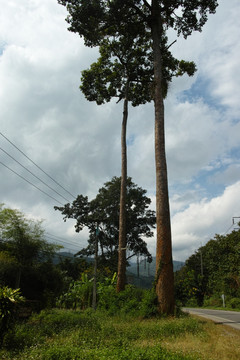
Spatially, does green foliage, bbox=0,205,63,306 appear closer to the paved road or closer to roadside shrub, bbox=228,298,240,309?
the paved road

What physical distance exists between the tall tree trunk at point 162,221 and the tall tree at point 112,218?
22.4 meters

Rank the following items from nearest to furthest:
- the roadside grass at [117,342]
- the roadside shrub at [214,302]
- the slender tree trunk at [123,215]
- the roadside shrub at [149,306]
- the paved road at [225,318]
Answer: the roadside grass at [117,342] → the roadside shrub at [149,306] → the paved road at [225,318] → the slender tree trunk at [123,215] → the roadside shrub at [214,302]

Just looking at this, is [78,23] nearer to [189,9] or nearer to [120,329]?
[189,9]

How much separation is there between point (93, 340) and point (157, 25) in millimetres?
14253

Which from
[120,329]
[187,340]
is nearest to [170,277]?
[120,329]

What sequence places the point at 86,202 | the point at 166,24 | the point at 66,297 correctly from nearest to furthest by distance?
the point at 166,24 < the point at 66,297 < the point at 86,202

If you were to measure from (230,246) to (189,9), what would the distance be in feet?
99.7

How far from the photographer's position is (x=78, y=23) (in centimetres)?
1396

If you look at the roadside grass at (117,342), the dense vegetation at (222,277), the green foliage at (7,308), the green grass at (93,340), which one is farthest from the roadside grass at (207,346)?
the dense vegetation at (222,277)

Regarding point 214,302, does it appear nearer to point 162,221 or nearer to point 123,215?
point 123,215

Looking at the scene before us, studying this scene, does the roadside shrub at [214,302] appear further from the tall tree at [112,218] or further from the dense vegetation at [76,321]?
the dense vegetation at [76,321]

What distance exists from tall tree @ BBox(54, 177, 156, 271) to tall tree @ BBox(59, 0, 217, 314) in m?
21.8

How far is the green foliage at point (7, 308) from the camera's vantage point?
21.3 feet

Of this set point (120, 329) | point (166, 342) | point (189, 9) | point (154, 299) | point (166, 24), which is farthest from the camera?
point (166, 24)
